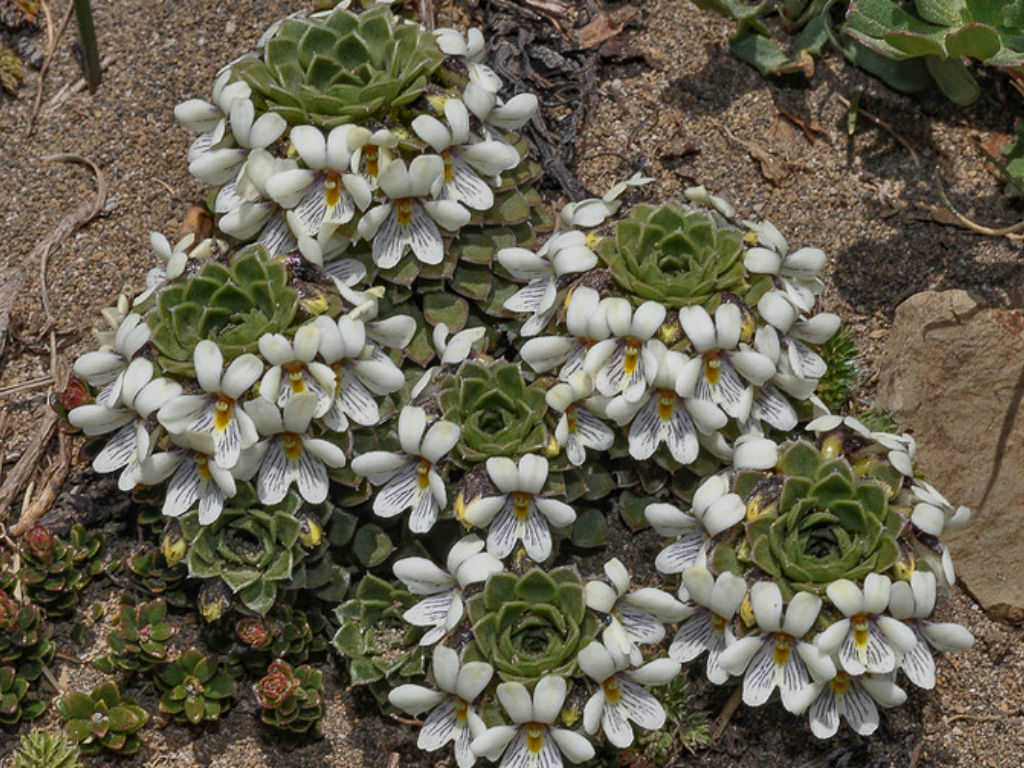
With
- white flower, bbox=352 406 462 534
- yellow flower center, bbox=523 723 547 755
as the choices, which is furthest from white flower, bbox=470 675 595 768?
white flower, bbox=352 406 462 534

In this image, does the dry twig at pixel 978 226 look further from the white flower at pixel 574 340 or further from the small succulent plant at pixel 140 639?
the small succulent plant at pixel 140 639

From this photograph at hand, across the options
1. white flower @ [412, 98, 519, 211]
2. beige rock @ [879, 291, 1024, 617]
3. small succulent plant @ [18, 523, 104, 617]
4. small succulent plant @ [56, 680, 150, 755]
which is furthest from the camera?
beige rock @ [879, 291, 1024, 617]

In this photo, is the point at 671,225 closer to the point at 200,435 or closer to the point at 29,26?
the point at 200,435

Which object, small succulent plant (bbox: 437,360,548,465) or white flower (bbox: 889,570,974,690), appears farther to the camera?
small succulent plant (bbox: 437,360,548,465)

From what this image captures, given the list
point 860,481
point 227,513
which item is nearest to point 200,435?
point 227,513

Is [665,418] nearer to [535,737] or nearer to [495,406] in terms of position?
[495,406]

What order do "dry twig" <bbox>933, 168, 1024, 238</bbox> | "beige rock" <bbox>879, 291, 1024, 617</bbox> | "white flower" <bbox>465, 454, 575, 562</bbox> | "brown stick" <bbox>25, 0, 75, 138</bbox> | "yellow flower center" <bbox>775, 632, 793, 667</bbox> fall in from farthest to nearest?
"brown stick" <bbox>25, 0, 75, 138</bbox> → "dry twig" <bbox>933, 168, 1024, 238</bbox> → "beige rock" <bbox>879, 291, 1024, 617</bbox> → "white flower" <bbox>465, 454, 575, 562</bbox> → "yellow flower center" <bbox>775, 632, 793, 667</bbox>

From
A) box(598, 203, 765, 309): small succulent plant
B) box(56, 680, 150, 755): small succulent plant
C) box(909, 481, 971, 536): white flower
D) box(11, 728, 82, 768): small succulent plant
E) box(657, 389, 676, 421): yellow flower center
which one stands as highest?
box(598, 203, 765, 309): small succulent plant

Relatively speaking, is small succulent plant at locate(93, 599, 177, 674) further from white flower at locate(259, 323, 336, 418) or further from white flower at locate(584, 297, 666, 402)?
white flower at locate(584, 297, 666, 402)
